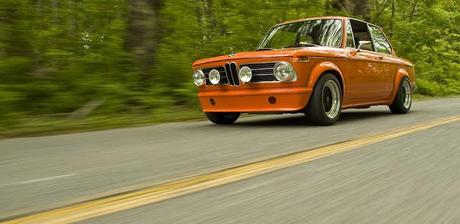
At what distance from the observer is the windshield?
8086mm

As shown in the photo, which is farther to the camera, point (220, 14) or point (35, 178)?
point (220, 14)

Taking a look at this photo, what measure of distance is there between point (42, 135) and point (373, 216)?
460 cm

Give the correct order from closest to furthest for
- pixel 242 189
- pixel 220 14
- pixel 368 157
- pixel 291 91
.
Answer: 1. pixel 242 189
2. pixel 368 157
3. pixel 291 91
4. pixel 220 14

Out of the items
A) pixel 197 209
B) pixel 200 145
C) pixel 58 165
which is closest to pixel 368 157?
pixel 200 145

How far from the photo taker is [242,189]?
10.7ft

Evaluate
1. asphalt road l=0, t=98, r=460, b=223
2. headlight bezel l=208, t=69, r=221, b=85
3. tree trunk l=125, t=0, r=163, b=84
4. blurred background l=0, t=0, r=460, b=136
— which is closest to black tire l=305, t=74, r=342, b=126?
asphalt road l=0, t=98, r=460, b=223

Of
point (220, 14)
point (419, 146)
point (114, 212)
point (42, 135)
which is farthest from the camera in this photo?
point (220, 14)

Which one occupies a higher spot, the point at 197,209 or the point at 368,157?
the point at 197,209

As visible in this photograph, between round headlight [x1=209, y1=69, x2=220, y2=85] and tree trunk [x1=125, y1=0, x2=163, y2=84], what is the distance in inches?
100

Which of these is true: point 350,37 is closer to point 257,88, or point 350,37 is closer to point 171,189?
point 257,88

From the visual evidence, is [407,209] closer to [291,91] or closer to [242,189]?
[242,189]

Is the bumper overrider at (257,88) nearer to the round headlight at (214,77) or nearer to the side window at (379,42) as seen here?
the round headlight at (214,77)

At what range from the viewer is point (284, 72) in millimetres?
6883

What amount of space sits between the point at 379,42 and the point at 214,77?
11.3 ft
